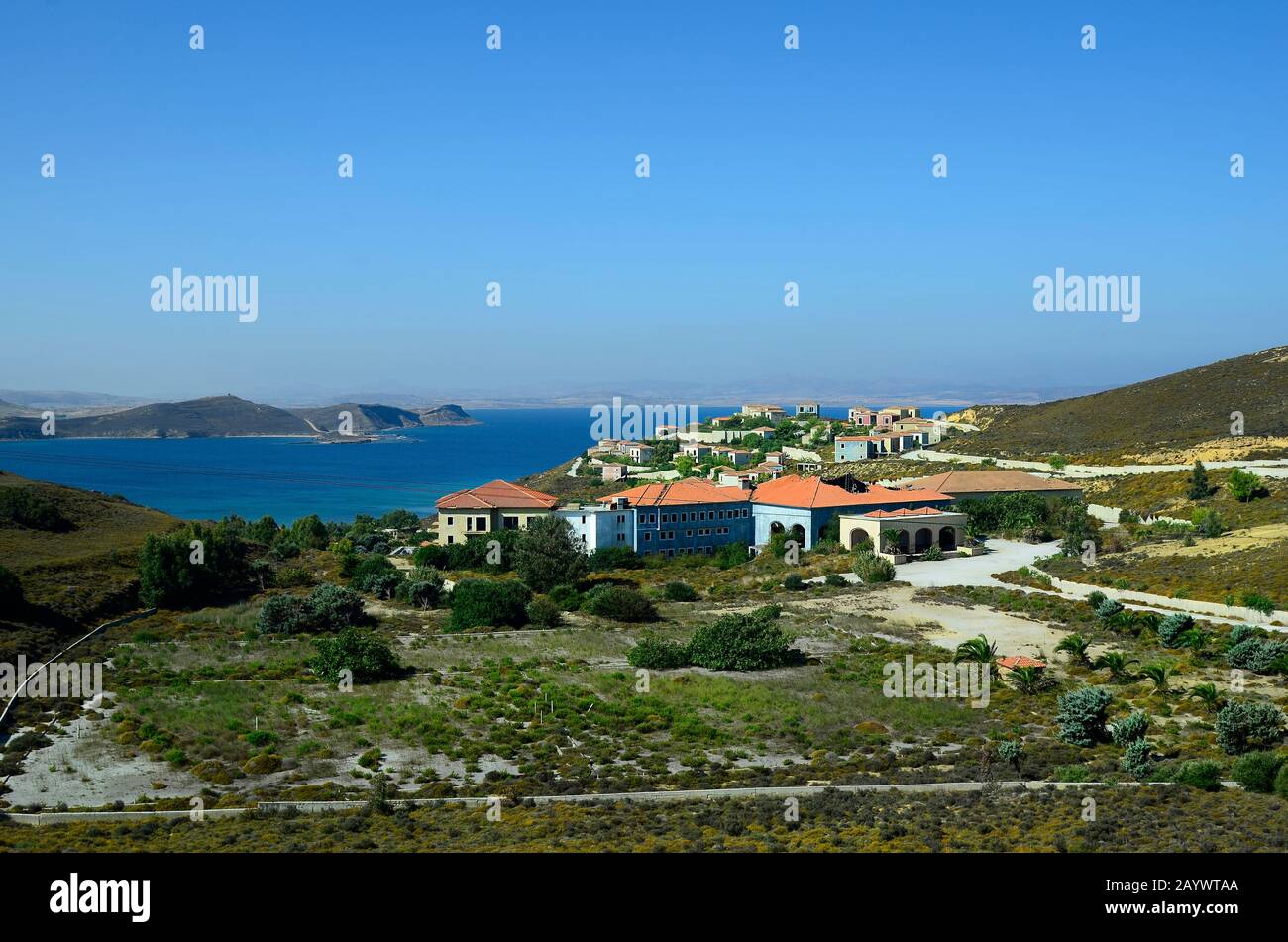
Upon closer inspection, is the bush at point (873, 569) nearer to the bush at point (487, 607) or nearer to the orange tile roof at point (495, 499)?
the bush at point (487, 607)

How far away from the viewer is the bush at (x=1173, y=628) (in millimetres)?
33094

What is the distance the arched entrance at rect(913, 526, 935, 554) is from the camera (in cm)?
5256

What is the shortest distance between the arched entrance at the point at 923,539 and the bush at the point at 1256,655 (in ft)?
72.6

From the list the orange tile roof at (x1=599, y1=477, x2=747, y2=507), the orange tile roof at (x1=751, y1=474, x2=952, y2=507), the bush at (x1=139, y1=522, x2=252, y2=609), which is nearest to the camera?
the bush at (x1=139, y1=522, x2=252, y2=609)

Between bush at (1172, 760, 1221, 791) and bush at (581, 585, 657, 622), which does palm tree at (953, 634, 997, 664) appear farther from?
bush at (581, 585, 657, 622)

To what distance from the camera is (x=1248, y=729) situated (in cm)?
2339

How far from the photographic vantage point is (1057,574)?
44.0m

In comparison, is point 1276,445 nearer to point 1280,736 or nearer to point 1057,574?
point 1057,574

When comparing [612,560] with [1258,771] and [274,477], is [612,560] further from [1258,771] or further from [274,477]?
[274,477]

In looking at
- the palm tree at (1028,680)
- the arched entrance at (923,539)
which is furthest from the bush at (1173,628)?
the arched entrance at (923,539)

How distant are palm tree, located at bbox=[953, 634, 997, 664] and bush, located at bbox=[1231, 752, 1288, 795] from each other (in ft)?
33.5

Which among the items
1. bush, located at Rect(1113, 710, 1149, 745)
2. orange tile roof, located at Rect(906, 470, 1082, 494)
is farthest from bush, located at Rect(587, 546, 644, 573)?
bush, located at Rect(1113, 710, 1149, 745)
